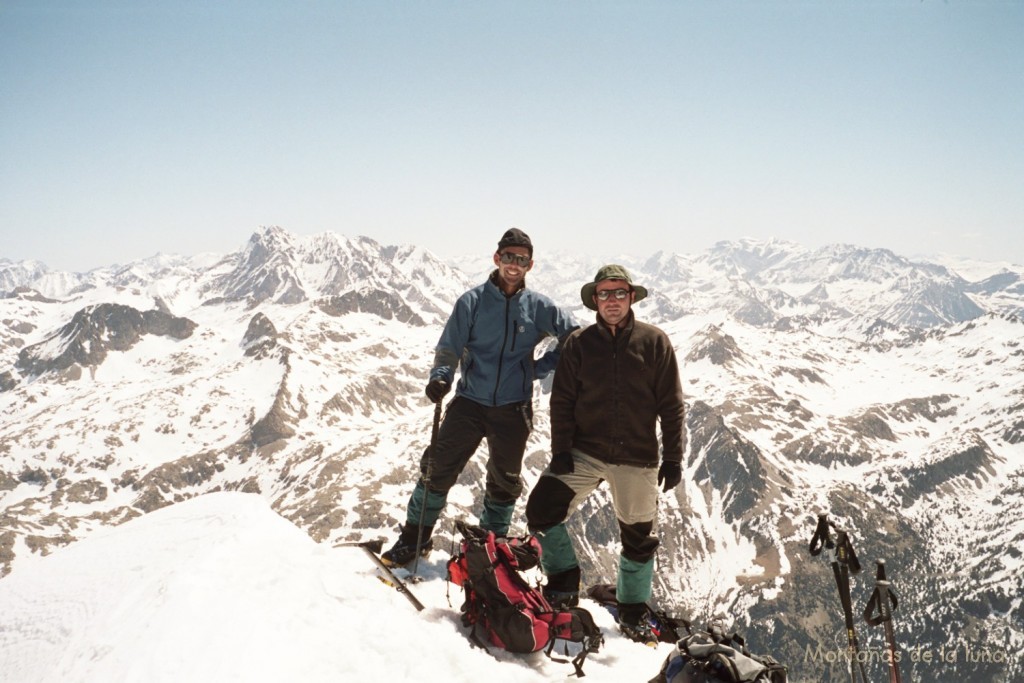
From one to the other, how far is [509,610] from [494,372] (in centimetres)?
383

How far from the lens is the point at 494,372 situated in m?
9.35

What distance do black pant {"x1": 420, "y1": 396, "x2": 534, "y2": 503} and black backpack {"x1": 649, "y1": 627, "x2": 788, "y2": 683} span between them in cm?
394

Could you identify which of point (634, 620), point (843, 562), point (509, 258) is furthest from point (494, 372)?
point (843, 562)

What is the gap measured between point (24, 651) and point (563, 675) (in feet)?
18.9

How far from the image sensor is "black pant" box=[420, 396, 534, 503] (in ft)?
30.6

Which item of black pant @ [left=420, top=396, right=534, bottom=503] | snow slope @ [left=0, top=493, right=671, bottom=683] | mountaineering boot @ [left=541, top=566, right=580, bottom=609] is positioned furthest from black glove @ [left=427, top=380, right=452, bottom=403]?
mountaineering boot @ [left=541, top=566, right=580, bottom=609]

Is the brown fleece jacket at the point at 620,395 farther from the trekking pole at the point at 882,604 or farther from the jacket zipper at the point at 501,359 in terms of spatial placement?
the trekking pole at the point at 882,604

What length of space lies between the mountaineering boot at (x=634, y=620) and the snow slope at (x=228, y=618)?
0.86 feet

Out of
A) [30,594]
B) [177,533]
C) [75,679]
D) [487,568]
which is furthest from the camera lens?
[487,568]

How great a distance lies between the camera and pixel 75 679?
435 cm

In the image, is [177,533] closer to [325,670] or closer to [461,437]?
[325,670]

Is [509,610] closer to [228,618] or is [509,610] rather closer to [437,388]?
[228,618]

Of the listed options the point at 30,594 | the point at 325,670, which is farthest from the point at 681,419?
the point at 30,594

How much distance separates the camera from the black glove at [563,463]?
834cm
